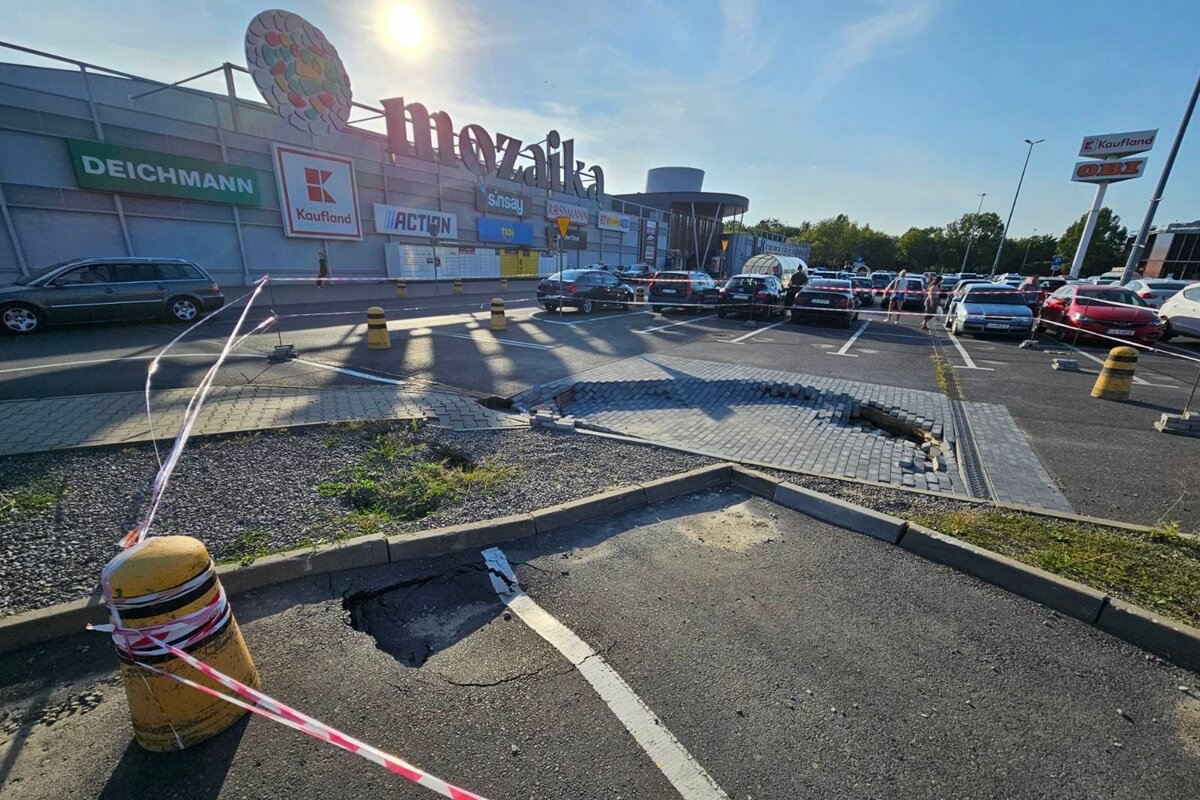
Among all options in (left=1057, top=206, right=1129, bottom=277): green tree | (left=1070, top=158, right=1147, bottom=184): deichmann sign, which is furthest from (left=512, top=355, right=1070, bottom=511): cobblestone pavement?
(left=1057, top=206, right=1129, bottom=277): green tree

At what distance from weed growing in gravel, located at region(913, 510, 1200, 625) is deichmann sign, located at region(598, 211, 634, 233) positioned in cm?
3847

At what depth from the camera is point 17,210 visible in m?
13.8

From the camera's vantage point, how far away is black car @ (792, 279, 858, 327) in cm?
1656

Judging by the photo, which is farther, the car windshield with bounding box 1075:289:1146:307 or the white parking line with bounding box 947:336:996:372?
the car windshield with bounding box 1075:289:1146:307

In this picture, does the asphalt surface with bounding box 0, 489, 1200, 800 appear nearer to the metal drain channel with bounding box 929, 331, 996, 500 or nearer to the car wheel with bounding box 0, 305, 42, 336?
the metal drain channel with bounding box 929, 331, 996, 500

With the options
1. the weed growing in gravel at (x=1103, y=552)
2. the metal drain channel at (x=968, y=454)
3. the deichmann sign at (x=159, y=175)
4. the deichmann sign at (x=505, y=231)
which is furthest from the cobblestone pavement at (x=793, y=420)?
the deichmann sign at (x=505, y=231)

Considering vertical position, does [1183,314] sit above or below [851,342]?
above

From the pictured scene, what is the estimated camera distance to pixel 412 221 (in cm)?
2450

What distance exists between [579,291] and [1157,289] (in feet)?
74.0

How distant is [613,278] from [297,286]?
1334 centimetres

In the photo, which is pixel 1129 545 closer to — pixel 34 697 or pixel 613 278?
pixel 34 697

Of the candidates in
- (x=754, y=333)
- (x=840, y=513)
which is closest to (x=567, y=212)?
(x=754, y=333)

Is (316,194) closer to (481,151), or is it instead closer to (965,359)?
(481,151)

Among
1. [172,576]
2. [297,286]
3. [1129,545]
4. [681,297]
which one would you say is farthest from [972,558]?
[297,286]
